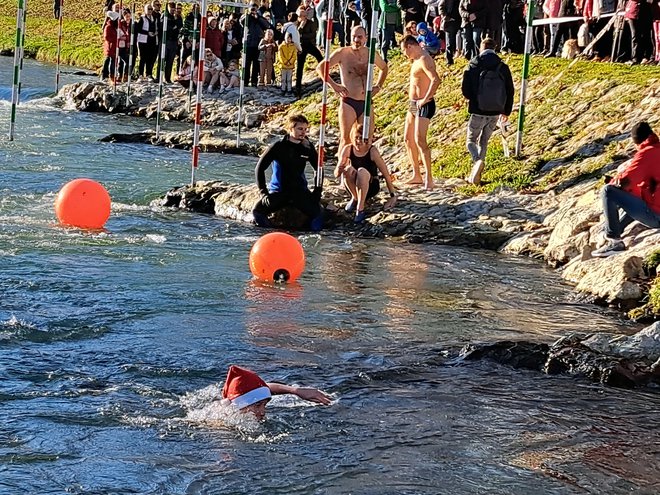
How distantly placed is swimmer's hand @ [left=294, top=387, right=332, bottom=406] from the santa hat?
296mm

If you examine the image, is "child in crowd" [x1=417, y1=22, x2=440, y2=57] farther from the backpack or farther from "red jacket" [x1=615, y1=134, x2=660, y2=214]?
Answer: "red jacket" [x1=615, y1=134, x2=660, y2=214]

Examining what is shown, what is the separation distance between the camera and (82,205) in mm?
14469

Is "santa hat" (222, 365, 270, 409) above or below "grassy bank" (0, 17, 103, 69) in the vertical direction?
below

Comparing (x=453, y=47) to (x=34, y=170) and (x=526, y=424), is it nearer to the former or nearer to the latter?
(x=34, y=170)

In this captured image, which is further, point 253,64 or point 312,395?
point 253,64

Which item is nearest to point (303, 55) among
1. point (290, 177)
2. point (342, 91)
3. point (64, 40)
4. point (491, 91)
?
point (342, 91)

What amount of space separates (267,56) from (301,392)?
74.0 ft

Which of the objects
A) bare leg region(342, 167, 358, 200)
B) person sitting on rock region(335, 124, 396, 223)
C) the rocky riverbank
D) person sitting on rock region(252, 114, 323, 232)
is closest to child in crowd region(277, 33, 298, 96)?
the rocky riverbank

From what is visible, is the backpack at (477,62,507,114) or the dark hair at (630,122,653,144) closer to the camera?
the dark hair at (630,122,653,144)

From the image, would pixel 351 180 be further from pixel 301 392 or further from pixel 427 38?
pixel 427 38

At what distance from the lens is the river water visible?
7098 mm

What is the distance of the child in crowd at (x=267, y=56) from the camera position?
97.1ft

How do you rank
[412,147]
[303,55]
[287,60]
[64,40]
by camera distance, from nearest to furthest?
[412,147] → [303,55] → [287,60] → [64,40]

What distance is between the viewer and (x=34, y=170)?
64.8ft
